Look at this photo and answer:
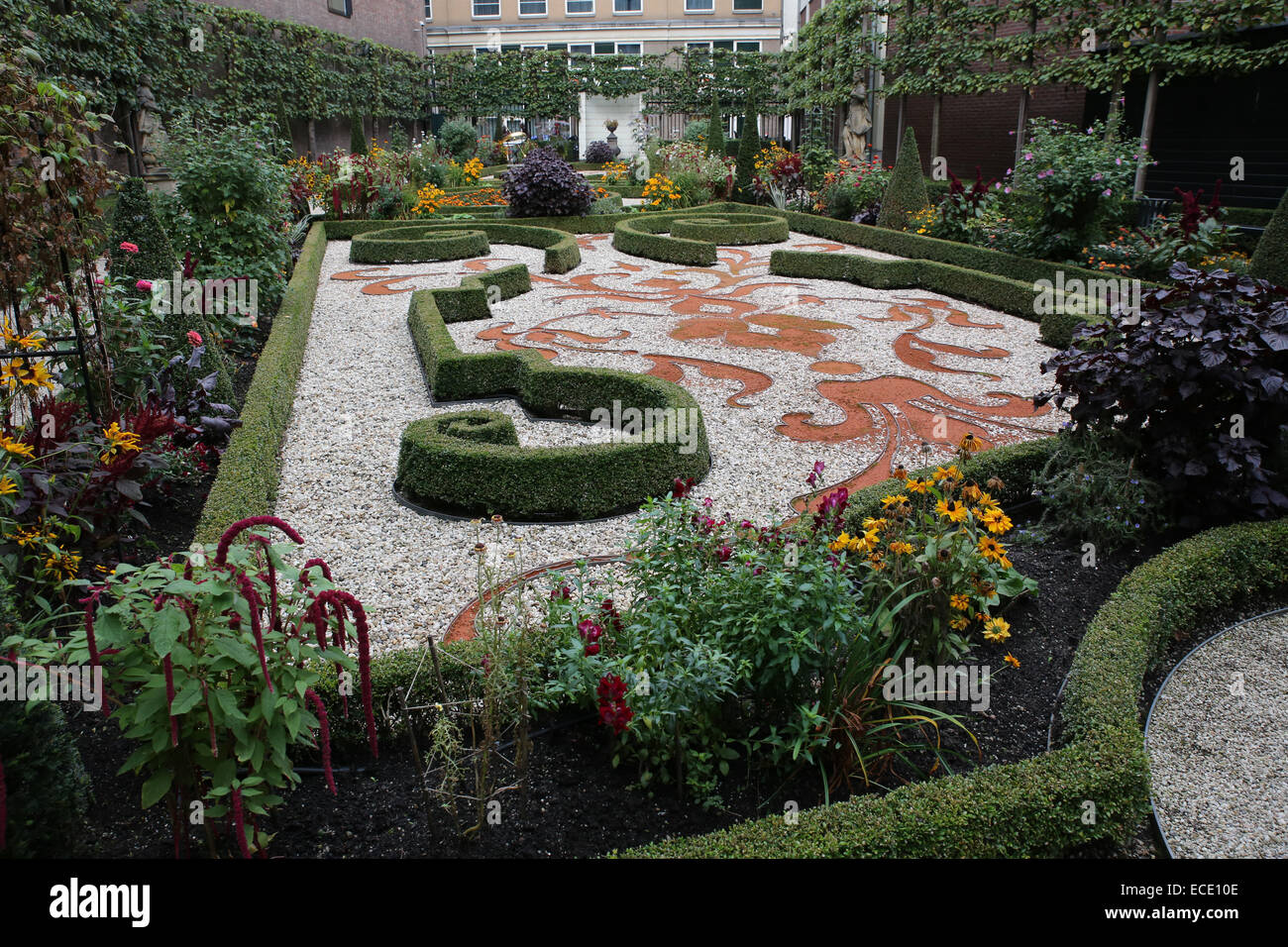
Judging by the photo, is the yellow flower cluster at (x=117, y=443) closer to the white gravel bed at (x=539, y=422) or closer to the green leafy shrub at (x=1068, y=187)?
the white gravel bed at (x=539, y=422)

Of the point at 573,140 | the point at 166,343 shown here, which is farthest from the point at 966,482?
the point at 573,140

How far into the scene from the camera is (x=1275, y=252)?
336 inches

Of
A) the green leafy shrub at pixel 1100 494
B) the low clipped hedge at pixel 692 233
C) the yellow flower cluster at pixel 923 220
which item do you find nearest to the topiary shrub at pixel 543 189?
the low clipped hedge at pixel 692 233

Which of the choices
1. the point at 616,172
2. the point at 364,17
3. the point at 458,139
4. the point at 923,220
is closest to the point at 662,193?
the point at 616,172

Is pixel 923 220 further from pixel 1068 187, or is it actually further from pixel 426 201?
pixel 426 201

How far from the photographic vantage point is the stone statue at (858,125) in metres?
20.3

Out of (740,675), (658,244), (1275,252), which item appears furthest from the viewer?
(658,244)

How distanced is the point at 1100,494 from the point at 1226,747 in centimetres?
165

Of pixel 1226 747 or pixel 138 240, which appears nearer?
pixel 1226 747

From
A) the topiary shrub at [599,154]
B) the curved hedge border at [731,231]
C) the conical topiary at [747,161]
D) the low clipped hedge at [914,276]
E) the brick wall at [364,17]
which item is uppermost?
the brick wall at [364,17]

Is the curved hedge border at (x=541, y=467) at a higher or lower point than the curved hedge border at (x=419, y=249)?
lower

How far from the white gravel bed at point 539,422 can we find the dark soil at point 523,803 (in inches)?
25.2

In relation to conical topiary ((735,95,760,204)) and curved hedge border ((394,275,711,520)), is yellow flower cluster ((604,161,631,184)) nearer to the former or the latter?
conical topiary ((735,95,760,204))

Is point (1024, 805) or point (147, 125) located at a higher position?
point (147, 125)
